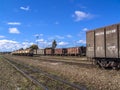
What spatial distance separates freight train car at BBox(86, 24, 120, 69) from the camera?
16.5 meters

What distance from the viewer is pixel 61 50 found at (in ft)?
232

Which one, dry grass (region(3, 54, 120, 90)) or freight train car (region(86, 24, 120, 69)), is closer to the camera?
dry grass (region(3, 54, 120, 90))

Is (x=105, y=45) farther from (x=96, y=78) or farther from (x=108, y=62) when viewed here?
(x=96, y=78)

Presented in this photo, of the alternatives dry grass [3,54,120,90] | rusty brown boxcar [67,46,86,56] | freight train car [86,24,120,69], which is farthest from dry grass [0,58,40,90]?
rusty brown boxcar [67,46,86,56]

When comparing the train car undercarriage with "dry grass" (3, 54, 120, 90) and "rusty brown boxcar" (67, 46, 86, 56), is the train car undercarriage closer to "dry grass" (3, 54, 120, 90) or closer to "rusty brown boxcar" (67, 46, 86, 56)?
"dry grass" (3, 54, 120, 90)

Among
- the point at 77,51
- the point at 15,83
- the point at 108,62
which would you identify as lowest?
the point at 15,83

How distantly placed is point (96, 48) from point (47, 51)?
63.2 metres

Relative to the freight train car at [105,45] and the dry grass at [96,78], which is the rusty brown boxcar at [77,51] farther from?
the dry grass at [96,78]

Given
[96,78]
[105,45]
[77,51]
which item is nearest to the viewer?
[96,78]

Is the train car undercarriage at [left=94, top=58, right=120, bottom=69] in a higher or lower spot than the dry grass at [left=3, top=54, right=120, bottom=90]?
higher

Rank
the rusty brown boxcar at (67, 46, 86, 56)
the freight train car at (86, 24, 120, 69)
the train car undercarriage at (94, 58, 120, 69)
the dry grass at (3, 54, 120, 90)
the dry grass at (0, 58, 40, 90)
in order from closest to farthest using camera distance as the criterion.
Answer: the dry grass at (3, 54, 120, 90)
the dry grass at (0, 58, 40, 90)
the freight train car at (86, 24, 120, 69)
the train car undercarriage at (94, 58, 120, 69)
the rusty brown boxcar at (67, 46, 86, 56)

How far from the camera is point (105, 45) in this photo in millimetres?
17906

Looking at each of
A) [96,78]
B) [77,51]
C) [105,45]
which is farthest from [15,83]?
[77,51]

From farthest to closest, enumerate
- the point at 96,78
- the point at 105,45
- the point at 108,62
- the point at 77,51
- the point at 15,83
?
the point at 77,51 < the point at 108,62 < the point at 105,45 < the point at 96,78 < the point at 15,83
